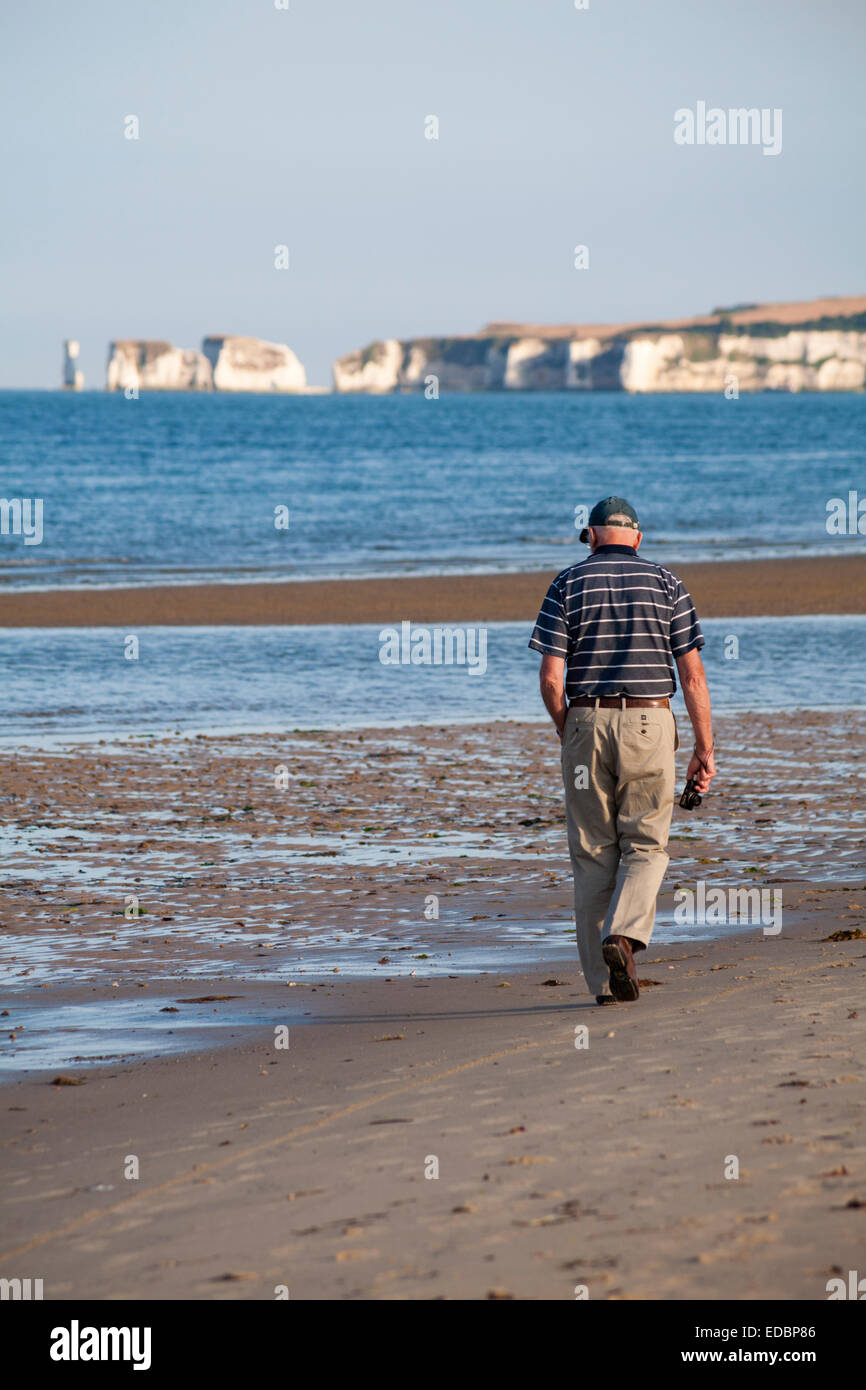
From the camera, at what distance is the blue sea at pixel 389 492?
99.7ft

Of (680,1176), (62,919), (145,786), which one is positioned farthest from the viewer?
(145,786)

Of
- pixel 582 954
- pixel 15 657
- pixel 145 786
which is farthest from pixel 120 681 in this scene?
pixel 582 954

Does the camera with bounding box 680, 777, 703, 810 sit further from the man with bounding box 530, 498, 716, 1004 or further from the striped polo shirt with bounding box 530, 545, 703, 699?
the striped polo shirt with bounding box 530, 545, 703, 699

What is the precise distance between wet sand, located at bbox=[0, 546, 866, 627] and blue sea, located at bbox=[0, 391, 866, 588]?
6.73 ft

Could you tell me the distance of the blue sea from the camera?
30391 mm

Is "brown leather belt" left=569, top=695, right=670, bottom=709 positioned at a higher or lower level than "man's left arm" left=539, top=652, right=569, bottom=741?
lower

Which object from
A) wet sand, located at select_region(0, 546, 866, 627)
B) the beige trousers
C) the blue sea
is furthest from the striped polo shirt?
the blue sea

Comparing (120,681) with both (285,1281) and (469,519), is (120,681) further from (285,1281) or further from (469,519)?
(469,519)

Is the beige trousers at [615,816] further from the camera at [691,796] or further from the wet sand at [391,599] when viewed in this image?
the wet sand at [391,599]

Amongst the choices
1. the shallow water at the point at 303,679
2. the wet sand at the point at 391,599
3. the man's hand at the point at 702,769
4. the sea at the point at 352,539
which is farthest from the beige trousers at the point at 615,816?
the wet sand at the point at 391,599

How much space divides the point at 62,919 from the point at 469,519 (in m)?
31.7

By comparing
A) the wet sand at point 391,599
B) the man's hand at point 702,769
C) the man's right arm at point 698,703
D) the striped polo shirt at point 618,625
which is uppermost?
the striped polo shirt at point 618,625
